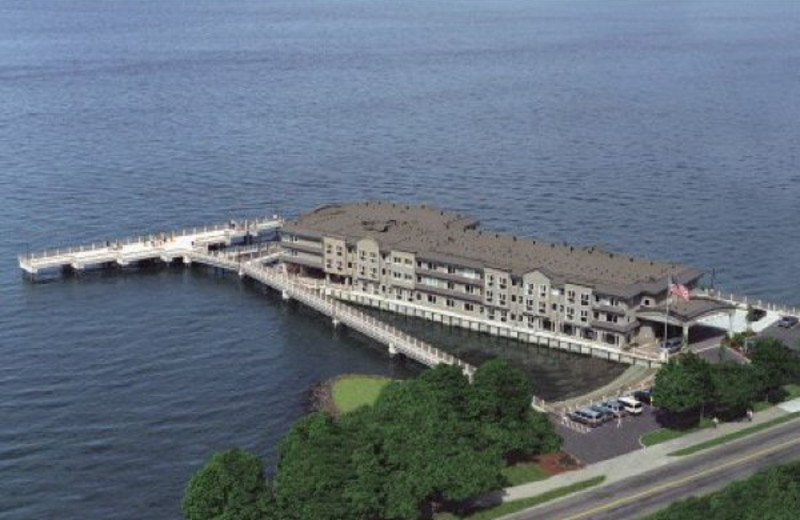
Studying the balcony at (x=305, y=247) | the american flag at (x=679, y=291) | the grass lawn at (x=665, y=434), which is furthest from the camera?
the balcony at (x=305, y=247)

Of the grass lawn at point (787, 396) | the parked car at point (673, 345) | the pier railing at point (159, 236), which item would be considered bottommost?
the grass lawn at point (787, 396)

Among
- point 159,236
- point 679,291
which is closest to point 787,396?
point 679,291

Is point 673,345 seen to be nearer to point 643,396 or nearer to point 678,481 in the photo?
point 643,396

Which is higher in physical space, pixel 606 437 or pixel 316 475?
pixel 316 475

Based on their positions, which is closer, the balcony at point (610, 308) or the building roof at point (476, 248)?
the balcony at point (610, 308)

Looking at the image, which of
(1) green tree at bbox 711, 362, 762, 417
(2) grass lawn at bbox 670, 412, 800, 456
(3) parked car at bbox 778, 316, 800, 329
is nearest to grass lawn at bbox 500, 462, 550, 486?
(2) grass lawn at bbox 670, 412, 800, 456

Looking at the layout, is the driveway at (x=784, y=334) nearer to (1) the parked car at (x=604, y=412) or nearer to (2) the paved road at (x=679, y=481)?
(2) the paved road at (x=679, y=481)

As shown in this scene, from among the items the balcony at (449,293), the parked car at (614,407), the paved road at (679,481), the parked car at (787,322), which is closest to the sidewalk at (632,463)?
the paved road at (679,481)
